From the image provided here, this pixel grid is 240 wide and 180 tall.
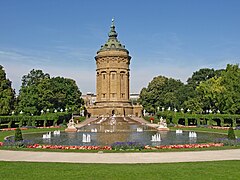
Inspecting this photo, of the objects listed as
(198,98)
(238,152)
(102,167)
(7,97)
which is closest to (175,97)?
(198,98)

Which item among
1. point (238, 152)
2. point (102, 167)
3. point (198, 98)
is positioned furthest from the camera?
point (198, 98)

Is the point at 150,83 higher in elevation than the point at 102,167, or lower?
higher

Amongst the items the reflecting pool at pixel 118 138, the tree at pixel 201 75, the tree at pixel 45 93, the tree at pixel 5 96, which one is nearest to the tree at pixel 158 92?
the tree at pixel 201 75

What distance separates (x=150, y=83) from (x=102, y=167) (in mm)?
72516

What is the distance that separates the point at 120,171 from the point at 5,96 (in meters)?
42.6

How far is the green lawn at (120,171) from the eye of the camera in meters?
→ 9.14

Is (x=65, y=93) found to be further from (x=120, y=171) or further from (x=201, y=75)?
(x=120, y=171)

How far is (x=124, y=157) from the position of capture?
12.9 meters

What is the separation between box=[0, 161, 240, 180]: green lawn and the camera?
9.14m

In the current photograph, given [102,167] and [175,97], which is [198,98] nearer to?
[175,97]

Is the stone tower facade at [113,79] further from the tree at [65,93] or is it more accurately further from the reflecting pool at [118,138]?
the reflecting pool at [118,138]

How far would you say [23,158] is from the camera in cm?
1287

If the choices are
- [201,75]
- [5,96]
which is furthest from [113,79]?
[5,96]

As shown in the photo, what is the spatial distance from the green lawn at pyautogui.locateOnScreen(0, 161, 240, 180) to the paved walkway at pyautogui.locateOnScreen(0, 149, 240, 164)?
39.8 inches
